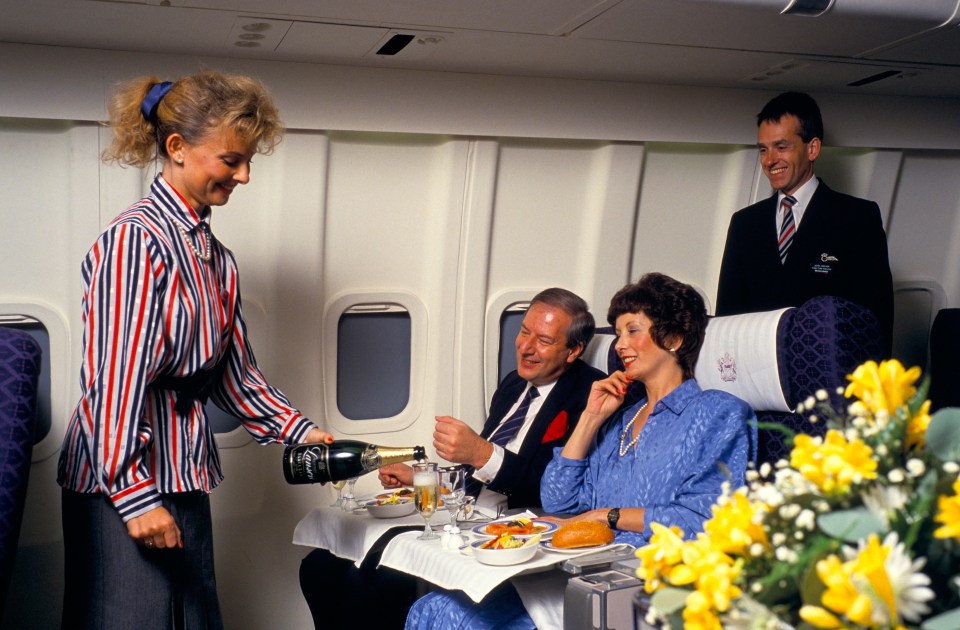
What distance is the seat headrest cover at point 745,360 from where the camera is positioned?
2.77 meters

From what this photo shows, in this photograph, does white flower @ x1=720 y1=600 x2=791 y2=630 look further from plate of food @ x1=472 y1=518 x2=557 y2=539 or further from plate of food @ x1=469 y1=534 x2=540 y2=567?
plate of food @ x1=472 y1=518 x2=557 y2=539

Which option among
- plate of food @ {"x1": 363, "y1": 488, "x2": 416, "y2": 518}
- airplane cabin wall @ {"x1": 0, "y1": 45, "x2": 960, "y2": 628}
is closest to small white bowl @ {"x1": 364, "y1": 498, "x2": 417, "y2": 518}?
plate of food @ {"x1": 363, "y1": 488, "x2": 416, "y2": 518}

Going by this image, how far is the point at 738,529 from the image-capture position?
1104mm


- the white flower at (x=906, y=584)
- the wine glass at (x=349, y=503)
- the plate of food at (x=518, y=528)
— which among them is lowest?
the wine glass at (x=349, y=503)

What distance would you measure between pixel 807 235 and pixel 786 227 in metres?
0.12

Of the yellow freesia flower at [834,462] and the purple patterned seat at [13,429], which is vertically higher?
the yellow freesia flower at [834,462]

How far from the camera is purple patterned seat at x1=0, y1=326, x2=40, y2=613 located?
2.43 m

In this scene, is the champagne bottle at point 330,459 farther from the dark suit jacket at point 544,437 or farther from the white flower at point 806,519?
the white flower at point 806,519

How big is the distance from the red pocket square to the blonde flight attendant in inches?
47.6

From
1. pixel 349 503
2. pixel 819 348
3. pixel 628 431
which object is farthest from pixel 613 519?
pixel 349 503

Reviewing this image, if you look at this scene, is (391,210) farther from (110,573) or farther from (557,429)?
(110,573)

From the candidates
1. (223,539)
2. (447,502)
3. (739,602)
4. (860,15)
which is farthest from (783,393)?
(223,539)

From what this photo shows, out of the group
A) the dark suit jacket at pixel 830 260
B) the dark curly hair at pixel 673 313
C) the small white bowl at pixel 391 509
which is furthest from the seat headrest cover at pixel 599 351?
the small white bowl at pixel 391 509

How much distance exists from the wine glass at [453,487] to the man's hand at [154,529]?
871 millimetres
